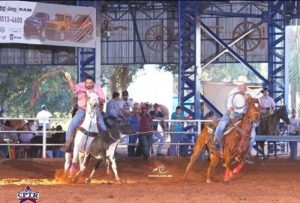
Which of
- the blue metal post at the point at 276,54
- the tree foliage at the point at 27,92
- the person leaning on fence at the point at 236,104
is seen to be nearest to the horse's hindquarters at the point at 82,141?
the person leaning on fence at the point at 236,104

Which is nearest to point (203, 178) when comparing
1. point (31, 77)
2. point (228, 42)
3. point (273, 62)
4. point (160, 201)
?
point (160, 201)

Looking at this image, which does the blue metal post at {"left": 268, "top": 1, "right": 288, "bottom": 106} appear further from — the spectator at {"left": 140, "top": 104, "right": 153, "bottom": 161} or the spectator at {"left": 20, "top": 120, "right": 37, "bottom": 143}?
the spectator at {"left": 20, "top": 120, "right": 37, "bottom": 143}

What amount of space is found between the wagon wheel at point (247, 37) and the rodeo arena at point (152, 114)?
0.05 meters

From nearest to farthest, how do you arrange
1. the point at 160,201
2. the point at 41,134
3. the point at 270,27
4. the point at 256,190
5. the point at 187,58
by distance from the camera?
the point at 160,201, the point at 256,190, the point at 41,134, the point at 187,58, the point at 270,27

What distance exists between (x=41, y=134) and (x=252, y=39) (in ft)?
42.7

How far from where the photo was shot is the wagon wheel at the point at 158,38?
34.0 m

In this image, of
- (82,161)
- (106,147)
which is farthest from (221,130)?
(82,161)

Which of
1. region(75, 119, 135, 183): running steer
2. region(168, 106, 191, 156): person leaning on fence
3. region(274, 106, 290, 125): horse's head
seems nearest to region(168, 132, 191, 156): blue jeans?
region(168, 106, 191, 156): person leaning on fence

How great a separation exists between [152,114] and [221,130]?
9588 millimetres

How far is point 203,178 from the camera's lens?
1691 cm

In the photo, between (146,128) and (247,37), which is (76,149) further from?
(247,37)

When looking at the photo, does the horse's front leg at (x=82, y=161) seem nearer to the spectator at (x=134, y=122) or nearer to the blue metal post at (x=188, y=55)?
the spectator at (x=134, y=122)

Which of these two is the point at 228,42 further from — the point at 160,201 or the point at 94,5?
the point at 160,201

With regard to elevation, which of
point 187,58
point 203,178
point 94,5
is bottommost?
point 203,178
